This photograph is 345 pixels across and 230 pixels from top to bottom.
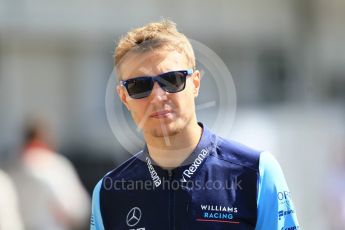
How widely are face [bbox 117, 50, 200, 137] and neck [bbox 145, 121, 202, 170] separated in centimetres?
3

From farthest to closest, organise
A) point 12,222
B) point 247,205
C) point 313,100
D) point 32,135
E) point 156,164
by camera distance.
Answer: point 313,100, point 32,135, point 12,222, point 156,164, point 247,205

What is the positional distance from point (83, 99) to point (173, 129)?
13.4m

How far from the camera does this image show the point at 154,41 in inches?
135

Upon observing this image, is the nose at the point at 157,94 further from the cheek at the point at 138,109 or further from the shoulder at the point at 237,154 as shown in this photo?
the shoulder at the point at 237,154

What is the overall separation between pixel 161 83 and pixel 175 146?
0.91ft

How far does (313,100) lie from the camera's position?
1540 centimetres

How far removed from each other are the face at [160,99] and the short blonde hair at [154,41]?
0.08 feet

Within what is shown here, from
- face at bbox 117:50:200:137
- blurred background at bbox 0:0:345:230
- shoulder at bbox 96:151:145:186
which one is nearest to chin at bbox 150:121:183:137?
face at bbox 117:50:200:137

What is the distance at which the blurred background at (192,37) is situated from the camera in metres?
9.93

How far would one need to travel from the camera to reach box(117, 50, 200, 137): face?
10.9 ft

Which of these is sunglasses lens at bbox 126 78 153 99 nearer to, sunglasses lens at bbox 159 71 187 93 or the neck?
sunglasses lens at bbox 159 71 187 93

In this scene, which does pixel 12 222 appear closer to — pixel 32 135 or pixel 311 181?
pixel 32 135

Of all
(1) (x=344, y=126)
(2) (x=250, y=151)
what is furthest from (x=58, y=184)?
(2) (x=250, y=151)

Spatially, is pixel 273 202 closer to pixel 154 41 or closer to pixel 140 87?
pixel 140 87
